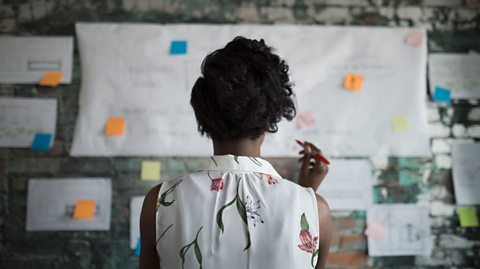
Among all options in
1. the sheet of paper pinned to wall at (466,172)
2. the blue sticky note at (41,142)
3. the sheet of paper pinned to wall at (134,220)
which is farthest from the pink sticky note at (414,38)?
the blue sticky note at (41,142)

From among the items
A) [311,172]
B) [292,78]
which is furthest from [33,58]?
[311,172]

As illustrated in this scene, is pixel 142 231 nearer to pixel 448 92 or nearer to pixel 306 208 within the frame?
pixel 306 208

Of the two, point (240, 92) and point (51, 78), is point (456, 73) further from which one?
point (51, 78)

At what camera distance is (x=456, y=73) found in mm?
2074

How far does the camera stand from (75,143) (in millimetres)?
1915

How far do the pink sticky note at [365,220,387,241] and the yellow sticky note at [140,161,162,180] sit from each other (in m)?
0.95

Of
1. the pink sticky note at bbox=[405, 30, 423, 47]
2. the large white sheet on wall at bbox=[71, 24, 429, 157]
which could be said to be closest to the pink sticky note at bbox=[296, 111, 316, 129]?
the large white sheet on wall at bbox=[71, 24, 429, 157]

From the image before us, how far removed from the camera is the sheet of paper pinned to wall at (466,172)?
2035 millimetres

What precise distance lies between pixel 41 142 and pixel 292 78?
1.11 meters

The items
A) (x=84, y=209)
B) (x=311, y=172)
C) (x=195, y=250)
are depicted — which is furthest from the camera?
(x=84, y=209)

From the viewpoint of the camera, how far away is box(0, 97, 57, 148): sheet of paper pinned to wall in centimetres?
191

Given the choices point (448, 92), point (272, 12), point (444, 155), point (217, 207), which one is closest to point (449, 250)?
point (444, 155)

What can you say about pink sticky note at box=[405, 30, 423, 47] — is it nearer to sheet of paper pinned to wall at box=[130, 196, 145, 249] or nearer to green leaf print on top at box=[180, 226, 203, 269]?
sheet of paper pinned to wall at box=[130, 196, 145, 249]

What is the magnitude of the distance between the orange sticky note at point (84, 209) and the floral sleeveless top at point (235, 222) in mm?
1053
